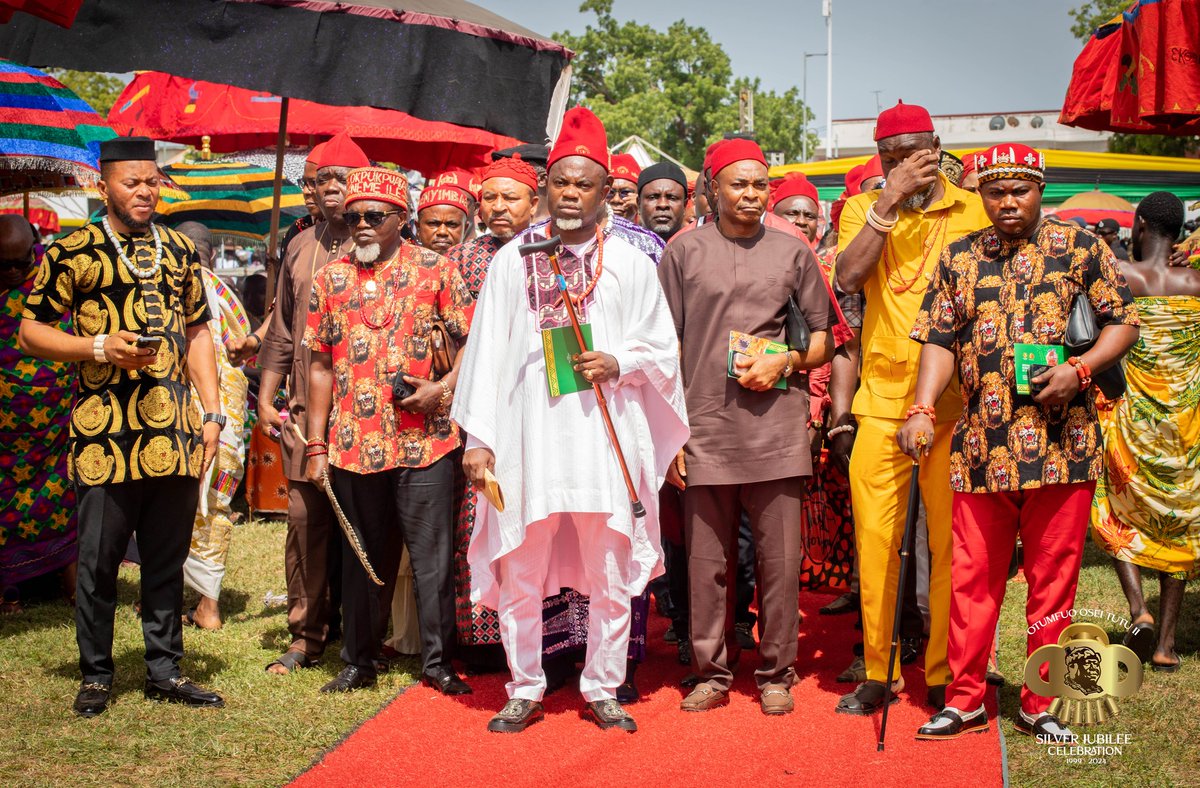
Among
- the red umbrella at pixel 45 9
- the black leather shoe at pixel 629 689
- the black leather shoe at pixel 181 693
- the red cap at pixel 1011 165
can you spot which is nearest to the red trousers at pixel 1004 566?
the red cap at pixel 1011 165

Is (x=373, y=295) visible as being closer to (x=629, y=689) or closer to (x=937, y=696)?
(x=629, y=689)

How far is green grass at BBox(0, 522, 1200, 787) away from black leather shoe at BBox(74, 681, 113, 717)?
0.16 feet

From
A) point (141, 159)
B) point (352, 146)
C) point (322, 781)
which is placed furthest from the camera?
point (352, 146)

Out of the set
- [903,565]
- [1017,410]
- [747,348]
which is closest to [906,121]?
[747,348]

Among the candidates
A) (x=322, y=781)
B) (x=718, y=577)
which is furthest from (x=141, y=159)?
(x=718, y=577)

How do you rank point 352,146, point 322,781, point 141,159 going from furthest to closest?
point 352,146, point 141,159, point 322,781

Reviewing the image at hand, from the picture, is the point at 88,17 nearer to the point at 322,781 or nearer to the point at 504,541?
the point at 504,541

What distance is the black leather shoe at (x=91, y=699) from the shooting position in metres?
5.18

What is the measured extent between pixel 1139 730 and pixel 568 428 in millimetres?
2682

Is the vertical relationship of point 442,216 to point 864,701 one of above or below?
above

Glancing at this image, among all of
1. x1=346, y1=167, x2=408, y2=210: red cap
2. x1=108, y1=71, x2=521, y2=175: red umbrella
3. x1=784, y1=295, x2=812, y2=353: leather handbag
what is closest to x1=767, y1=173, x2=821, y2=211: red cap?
x1=108, y1=71, x2=521, y2=175: red umbrella

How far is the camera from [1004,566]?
193 inches

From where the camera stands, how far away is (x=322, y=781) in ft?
14.6

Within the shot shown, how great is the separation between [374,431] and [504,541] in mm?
887
